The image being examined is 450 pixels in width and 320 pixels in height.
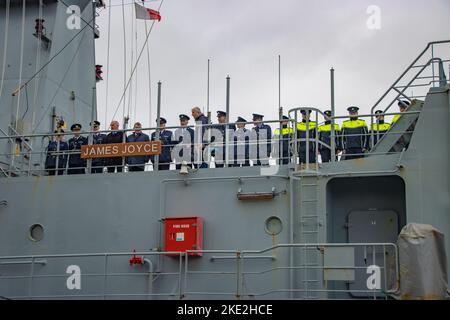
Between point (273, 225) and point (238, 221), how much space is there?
23.4 inches

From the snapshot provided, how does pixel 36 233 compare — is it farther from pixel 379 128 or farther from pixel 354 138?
pixel 379 128

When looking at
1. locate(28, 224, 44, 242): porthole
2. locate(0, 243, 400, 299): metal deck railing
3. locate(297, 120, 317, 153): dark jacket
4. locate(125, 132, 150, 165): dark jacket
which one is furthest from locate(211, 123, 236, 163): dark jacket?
locate(28, 224, 44, 242): porthole

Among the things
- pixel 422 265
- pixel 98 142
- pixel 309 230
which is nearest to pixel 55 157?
pixel 98 142

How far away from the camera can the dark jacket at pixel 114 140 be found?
43.9ft

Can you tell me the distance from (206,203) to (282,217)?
4.42 ft

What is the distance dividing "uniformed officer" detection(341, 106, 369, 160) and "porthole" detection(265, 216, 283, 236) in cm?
190

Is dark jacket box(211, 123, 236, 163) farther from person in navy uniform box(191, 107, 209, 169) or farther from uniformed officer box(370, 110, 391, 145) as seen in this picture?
uniformed officer box(370, 110, 391, 145)

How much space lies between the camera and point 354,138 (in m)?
12.6

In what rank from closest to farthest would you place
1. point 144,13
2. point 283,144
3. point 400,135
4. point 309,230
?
point 309,230, point 400,135, point 283,144, point 144,13

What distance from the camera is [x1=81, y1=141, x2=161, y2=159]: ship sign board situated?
12.6 meters

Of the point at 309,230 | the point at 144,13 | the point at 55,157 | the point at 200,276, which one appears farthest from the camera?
the point at 144,13

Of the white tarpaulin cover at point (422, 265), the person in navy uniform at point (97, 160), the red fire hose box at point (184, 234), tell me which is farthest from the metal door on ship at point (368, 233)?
the person in navy uniform at point (97, 160)

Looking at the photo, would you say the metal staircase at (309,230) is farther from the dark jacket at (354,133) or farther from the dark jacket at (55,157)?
the dark jacket at (55,157)

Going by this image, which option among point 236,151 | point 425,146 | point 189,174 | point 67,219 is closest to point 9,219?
point 67,219
